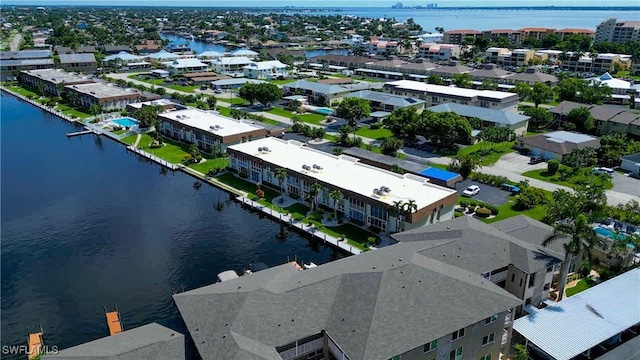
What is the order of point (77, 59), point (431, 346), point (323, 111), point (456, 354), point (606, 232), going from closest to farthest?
point (431, 346) < point (456, 354) < point (606, 232) < point (323, 111) < point (77, 59)

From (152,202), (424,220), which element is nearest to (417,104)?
(424,220)

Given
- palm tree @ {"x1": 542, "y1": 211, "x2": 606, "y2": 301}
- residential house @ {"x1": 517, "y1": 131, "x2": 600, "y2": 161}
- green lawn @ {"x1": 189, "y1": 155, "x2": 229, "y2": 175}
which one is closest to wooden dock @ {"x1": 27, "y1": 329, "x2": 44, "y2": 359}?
green lawn @ {"x1": 189, "y1": 155, "x2": 229, "y2": 175}

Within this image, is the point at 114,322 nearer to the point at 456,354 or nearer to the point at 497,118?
the point at 456,354

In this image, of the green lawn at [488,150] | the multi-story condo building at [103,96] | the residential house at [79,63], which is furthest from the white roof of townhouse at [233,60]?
the green lawn at [488,150]

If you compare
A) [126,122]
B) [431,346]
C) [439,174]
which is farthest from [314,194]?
[126,122]

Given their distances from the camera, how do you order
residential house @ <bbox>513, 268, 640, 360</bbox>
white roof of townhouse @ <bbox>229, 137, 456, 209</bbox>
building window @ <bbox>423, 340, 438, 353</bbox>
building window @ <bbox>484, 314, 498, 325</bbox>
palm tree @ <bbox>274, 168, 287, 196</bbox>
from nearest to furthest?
building window @ <bbox>423, 340, 438, 353</bbox> < building window @ <bbox>484, 314, 498, 325</bbox> < residential house @ <bbox>513, 268, 640, 360</bbox> < white roof of townhouse @ <bbox>229, 137, 456, 209</bbox> < palm tree @ <bbox>274, 168, 287, 196</bbox>

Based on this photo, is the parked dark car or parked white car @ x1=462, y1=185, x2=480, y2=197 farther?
the parked dark car

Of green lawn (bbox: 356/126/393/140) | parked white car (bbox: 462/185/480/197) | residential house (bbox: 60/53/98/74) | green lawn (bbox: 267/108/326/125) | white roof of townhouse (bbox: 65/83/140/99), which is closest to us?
parked white car (bbox: 462/185/480/197)

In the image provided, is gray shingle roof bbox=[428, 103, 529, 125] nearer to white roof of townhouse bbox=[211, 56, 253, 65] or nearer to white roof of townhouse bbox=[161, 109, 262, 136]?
white roof of townhouse bbox=[161, 109, 262, 136]
